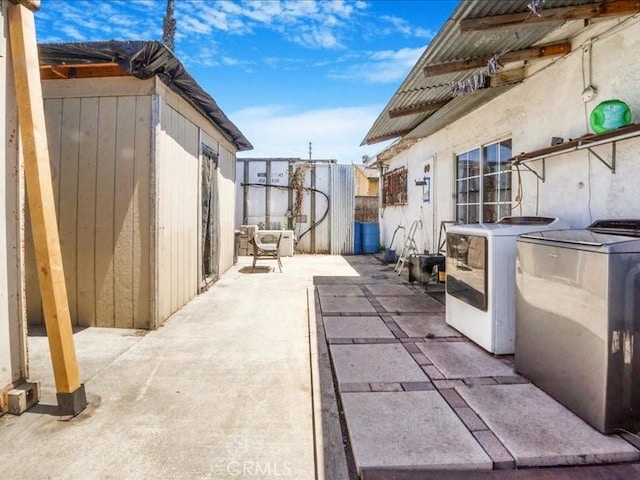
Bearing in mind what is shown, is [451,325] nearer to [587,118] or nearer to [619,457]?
[619,457]

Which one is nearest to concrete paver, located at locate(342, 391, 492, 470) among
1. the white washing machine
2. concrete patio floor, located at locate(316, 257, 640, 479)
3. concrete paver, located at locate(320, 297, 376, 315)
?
concrete patio floor, located at locate(316, 257, 640, 479)

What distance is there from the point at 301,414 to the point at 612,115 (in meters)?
2.84

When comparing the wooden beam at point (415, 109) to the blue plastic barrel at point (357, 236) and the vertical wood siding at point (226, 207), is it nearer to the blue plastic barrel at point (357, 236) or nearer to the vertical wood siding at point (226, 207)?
the vertical wood siding at point (226, 207)

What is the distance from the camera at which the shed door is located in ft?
18.3

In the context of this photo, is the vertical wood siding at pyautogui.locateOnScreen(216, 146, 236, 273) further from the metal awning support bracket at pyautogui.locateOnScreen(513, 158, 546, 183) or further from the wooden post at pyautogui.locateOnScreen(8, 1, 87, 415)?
the metal awning support bracket at pyautogui.locateOnScreen(513, 158, 546, 183)

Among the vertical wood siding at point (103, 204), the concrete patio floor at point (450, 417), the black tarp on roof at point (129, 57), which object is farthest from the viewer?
the vertical wood siding at point (103, 204)

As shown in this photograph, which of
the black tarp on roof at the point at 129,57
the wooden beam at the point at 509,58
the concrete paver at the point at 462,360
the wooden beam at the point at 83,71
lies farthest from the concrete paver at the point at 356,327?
the wooden beam at the point at 83,71

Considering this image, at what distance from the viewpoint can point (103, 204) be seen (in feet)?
12.2

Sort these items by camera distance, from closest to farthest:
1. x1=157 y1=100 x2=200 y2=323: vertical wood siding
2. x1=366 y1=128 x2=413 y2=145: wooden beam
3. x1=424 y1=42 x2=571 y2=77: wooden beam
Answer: x1=424 y1=42 x2=571 y2=77: wooden beam, x1=157 y1=100 x2=200 y2=323: vertical wood siding, x1=366 y1=128 x2=413 y2=145: wooden beam

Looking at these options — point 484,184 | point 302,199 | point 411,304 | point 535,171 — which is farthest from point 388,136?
point 302,199

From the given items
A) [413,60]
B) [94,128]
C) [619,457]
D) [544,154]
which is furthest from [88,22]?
[619,457]

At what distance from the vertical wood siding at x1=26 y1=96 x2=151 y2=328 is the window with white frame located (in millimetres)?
4052

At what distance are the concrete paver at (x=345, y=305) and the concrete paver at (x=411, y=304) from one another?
219 millimetres

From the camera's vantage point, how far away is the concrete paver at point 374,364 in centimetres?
246
